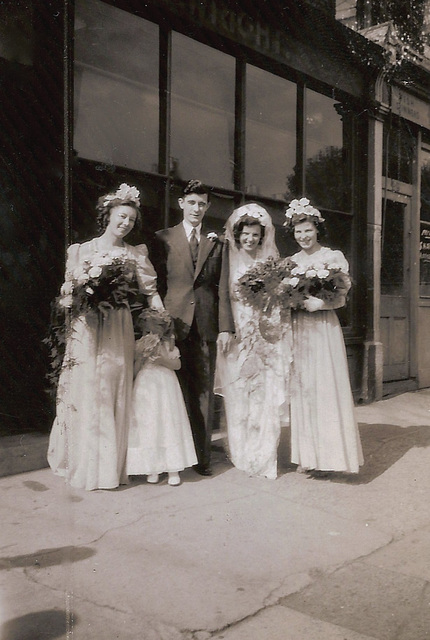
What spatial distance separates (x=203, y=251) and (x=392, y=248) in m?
5.41

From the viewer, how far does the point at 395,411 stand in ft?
27.2

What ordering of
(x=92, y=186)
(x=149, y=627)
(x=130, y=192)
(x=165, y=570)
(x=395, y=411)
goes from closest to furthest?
(x=149, y=627)
(x=165, y=570)
(x=130, y=192)
(x=92, y=186)
(x=395, y=411)

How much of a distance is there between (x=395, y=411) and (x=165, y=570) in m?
5.66

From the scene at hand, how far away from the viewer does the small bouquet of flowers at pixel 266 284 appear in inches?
198

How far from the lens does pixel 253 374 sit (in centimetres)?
516

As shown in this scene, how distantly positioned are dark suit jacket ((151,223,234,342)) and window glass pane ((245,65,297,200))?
2.34 metres

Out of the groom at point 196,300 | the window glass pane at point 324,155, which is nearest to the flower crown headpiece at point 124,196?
the groom at point 196,300

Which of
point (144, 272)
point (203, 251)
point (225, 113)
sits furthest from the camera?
point (225, 113)

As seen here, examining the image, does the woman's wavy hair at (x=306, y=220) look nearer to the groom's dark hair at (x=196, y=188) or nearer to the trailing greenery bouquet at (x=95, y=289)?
the groom's dark hair at (x=196, y=188)

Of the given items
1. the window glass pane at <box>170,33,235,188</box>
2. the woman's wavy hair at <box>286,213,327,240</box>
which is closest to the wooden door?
the window glass pane at <box>170,33,235,188</box>

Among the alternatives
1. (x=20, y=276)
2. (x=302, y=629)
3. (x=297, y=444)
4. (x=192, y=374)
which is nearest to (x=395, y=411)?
(x=297, y=444)

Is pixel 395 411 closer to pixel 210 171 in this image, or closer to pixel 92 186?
pixel 210 171

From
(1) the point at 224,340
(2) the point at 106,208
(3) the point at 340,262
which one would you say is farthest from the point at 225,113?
(1) the point at 224,340

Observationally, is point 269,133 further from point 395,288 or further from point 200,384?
point 200,384
